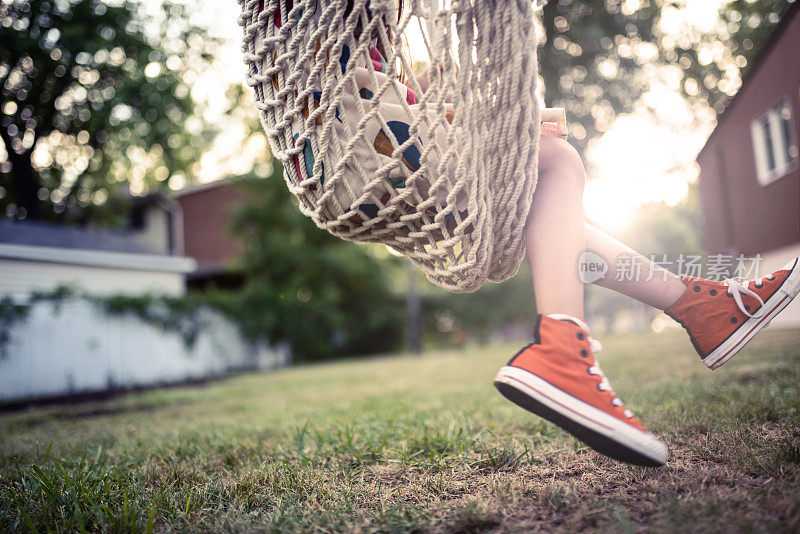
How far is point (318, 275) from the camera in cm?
1748

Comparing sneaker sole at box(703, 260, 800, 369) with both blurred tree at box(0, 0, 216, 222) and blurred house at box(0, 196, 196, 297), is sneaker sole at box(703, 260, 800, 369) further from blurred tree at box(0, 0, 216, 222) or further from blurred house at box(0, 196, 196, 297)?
blurred tree at box(0, 0, 216, 222)

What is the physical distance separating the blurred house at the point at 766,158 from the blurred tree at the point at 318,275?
10.1 m

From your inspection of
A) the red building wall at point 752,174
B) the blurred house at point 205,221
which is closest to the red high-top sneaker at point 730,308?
the red building wall at point 752,174

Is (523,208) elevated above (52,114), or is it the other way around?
(52,114)

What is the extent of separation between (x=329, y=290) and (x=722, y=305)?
15439mm

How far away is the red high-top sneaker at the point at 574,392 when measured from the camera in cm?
125

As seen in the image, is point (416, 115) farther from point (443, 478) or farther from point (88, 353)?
point (88, 353)

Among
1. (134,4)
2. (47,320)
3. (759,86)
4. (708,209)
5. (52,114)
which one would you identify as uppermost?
(134,4)

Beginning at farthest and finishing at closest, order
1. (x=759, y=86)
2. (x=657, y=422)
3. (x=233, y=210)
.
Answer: (x=233, y=210) < (x=759, y=86) < (x=657, y=422)

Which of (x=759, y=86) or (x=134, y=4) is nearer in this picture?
(x=759, y=86)

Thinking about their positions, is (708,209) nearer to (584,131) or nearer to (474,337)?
(584,131)

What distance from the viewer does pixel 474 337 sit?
746 inches

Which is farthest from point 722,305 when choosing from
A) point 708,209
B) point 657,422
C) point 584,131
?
point 708,209

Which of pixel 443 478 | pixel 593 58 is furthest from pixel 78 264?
pixel 593 58
